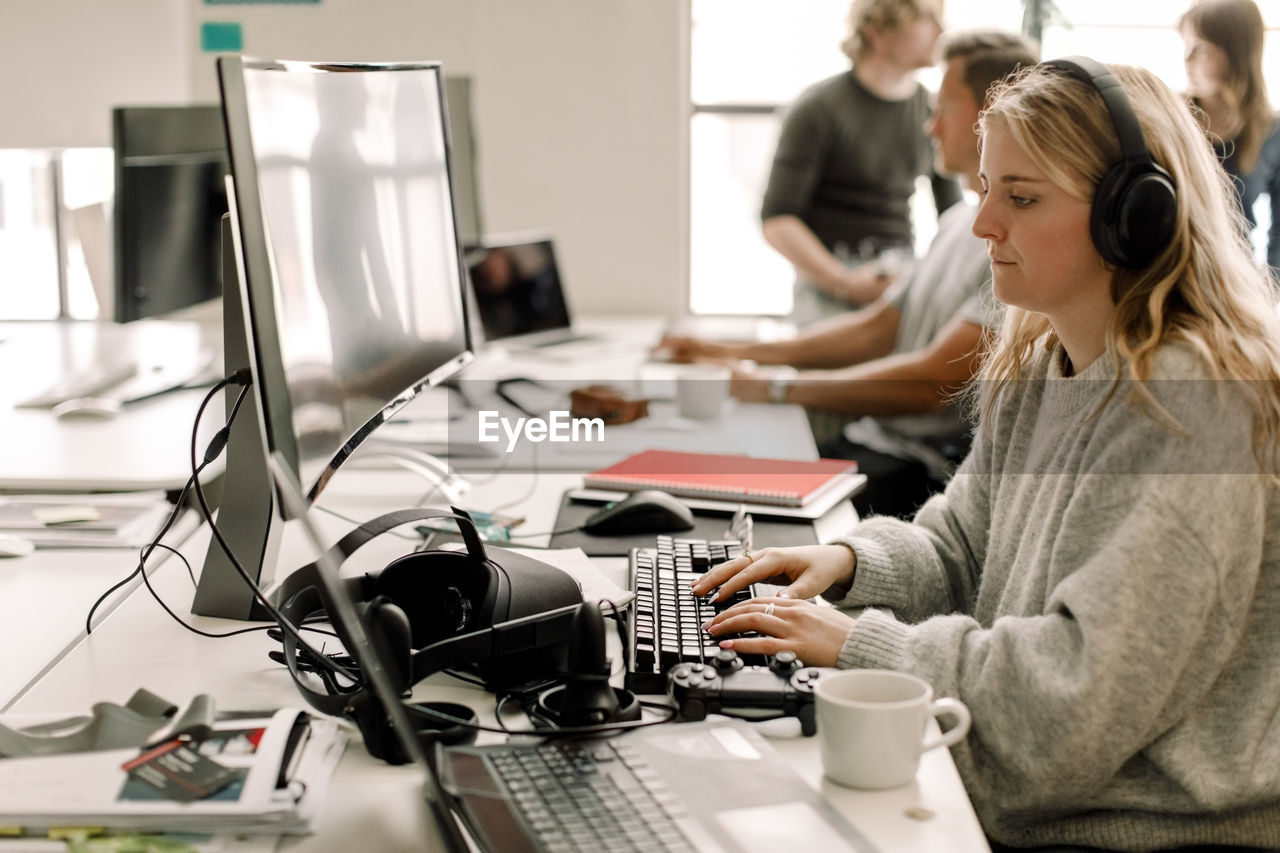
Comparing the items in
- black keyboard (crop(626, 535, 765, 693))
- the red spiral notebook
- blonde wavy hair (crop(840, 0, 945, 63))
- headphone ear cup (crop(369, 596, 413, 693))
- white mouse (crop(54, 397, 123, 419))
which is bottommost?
black keyboard (crop(626, 535, 765, 693))

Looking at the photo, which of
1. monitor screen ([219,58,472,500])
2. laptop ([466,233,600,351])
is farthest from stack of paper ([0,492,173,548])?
laptop ([466,233,600,351])

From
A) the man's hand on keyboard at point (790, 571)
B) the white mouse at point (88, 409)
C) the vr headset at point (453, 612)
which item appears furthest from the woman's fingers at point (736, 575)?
the white mouse at point (88, 409)

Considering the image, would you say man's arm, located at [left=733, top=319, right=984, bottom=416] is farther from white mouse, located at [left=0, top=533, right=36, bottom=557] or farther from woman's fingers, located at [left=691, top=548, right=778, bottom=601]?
white mouse, located at [left=0, top=533, right=36, bottom=557]

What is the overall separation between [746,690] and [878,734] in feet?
0.45

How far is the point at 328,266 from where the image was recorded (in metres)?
1.08

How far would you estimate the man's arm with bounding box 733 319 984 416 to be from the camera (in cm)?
218

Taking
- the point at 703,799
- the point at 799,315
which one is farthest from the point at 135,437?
the point at 799,315

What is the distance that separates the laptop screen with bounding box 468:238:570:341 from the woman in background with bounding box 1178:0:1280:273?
1535mm

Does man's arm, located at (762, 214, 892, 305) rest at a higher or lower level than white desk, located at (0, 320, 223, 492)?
higher

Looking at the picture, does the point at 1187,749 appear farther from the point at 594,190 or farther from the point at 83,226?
the point at 594,190

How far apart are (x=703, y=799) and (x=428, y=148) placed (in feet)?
3.09

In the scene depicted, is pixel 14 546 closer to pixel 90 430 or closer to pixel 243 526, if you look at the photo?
pixel 243 526

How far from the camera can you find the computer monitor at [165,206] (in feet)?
6.11
